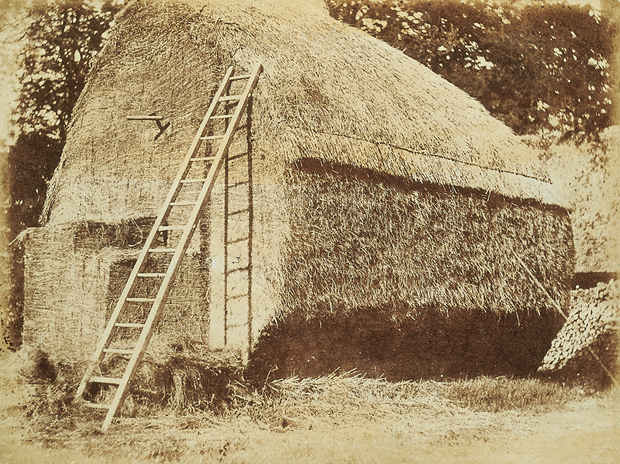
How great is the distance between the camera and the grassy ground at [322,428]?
3.01 m

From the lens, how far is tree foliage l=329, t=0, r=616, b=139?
11.5 ft

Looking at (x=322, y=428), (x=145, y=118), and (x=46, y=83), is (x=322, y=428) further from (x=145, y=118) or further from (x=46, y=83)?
(x=46, y=83)

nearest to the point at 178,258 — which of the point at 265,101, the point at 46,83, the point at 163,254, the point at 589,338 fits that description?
the point at 163,254

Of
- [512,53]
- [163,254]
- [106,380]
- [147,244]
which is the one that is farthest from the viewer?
[512,53]

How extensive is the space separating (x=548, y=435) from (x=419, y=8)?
10.6ft

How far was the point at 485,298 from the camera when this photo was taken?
371 centimetres

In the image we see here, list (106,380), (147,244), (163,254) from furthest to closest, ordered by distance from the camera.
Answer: (163,254)
(147,244)
(106,380)

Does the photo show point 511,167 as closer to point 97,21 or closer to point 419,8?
point 419,8

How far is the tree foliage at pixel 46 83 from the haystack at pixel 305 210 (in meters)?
0.10

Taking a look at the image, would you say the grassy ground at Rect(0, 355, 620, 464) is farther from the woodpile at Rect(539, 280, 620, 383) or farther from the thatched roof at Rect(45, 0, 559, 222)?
the thatched roof at Rect(45, 0, 559, 222)

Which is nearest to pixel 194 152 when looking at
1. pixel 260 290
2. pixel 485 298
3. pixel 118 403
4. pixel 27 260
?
pixel 260 290

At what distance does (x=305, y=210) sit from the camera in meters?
3.34

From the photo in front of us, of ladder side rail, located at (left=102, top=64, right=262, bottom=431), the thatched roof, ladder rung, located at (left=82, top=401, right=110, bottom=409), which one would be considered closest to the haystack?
the thatched roof

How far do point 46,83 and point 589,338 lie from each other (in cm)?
442
